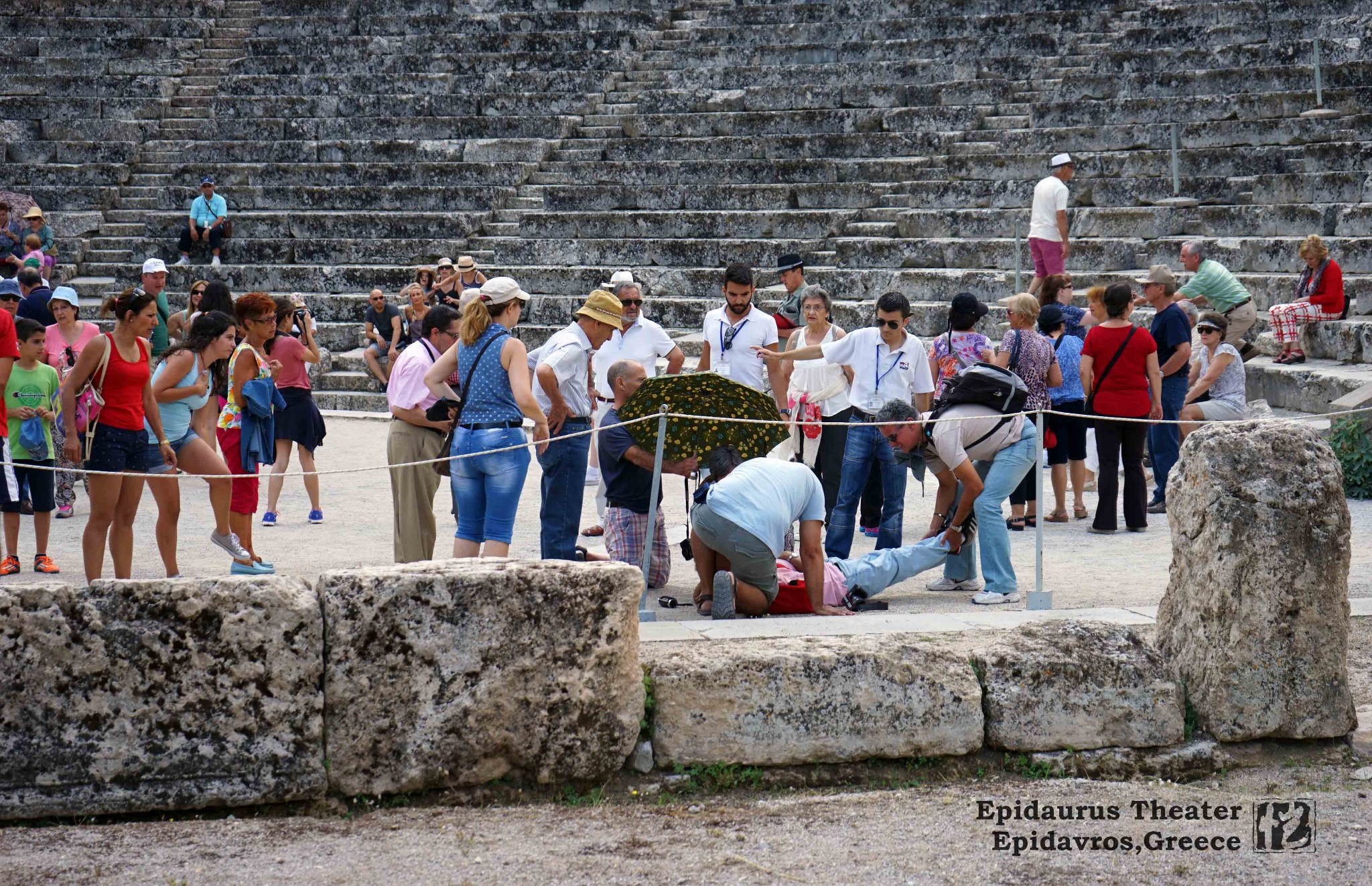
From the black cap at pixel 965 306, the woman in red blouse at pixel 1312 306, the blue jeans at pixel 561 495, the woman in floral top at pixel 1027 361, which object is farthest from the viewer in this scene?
the woman in red blouse at pixel 1312 306

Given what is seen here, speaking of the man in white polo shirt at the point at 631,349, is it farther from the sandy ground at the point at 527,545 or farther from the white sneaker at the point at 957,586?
the white sneaker at the point at 957,586

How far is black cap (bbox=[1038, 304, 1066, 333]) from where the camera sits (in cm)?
869

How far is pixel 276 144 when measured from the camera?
17.4 meters

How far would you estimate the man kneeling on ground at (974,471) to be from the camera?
6.55m

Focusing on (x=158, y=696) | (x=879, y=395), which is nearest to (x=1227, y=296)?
(x=879, y=395)

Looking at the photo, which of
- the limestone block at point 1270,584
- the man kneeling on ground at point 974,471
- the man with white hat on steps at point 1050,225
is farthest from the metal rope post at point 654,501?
the man with white hat on steps at point 1050,225

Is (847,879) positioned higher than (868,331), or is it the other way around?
(868,331)

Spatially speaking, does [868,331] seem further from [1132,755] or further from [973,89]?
[973,89]

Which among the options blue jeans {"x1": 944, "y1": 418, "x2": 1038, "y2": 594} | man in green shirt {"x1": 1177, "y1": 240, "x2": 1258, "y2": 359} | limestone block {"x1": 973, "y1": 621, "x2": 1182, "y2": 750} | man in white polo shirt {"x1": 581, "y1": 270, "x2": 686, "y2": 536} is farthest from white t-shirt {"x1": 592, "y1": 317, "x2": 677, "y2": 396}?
man in green shirt {"x1": 1177, "y1": 240, "x2": 1258, "y2": 359}

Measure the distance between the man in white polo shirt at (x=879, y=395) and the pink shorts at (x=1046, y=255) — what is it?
4872 mm

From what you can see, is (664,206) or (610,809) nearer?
(610,809)

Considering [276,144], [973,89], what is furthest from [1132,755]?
[276,144]

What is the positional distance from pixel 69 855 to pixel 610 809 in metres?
1.58

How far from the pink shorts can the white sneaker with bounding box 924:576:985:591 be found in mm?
5780
